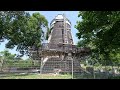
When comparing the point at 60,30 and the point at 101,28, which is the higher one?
the point at 60,30

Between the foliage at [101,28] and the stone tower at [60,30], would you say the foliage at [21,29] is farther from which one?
the foliage at [101,28]

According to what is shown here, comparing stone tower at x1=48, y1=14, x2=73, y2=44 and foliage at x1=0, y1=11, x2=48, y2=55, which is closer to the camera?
foliage at x1=0, y1=11, x2=48, y2=55

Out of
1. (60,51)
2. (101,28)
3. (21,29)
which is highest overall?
(21,29)

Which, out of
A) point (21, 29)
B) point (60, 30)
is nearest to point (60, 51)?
point (21, 29)

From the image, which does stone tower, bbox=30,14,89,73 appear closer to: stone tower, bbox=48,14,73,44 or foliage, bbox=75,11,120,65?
stone tower, bbox=48,14,73,44

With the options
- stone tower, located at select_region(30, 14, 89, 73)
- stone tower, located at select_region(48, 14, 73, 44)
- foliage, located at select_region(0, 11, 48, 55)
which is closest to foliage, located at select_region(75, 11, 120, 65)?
stone tower, located at select_region(30, 14, 89, 73)

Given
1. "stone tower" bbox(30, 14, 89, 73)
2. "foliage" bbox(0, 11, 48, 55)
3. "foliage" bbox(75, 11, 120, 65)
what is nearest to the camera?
"foliage" bbox(75, 11, 120, 65)

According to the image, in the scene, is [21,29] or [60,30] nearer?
[21,29]

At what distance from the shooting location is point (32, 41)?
34.1 metres

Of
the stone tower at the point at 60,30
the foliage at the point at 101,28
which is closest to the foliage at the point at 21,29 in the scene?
the stone tower at the point at 60,30

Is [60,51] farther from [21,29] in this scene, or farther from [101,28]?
[101,28]
